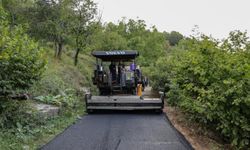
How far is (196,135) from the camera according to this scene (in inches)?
354

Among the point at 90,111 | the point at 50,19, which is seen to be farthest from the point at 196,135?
the point at 50,19

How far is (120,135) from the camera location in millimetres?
8797

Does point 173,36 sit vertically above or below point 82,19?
above

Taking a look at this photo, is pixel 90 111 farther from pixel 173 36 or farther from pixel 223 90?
pixel 173 36

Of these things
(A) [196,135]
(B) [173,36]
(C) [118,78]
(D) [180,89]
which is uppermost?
(B) [173,36]

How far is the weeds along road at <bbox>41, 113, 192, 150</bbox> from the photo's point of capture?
7.48m

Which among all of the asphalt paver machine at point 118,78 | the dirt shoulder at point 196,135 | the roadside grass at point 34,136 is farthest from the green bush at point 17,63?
the asphalt paver machine at point 118,78

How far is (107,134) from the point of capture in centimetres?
891

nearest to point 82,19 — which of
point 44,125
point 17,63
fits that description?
point 44,125

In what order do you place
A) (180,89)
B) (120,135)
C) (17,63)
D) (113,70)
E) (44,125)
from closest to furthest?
(17,63), (120,135), (44,125), (180,89), (113,70)

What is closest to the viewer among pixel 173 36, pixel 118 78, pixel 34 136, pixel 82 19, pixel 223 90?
pixel 223 90

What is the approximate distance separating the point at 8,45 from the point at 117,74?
323 inches

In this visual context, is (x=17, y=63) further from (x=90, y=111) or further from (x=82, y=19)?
(x=82, y=19)

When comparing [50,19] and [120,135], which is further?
[50,19]
